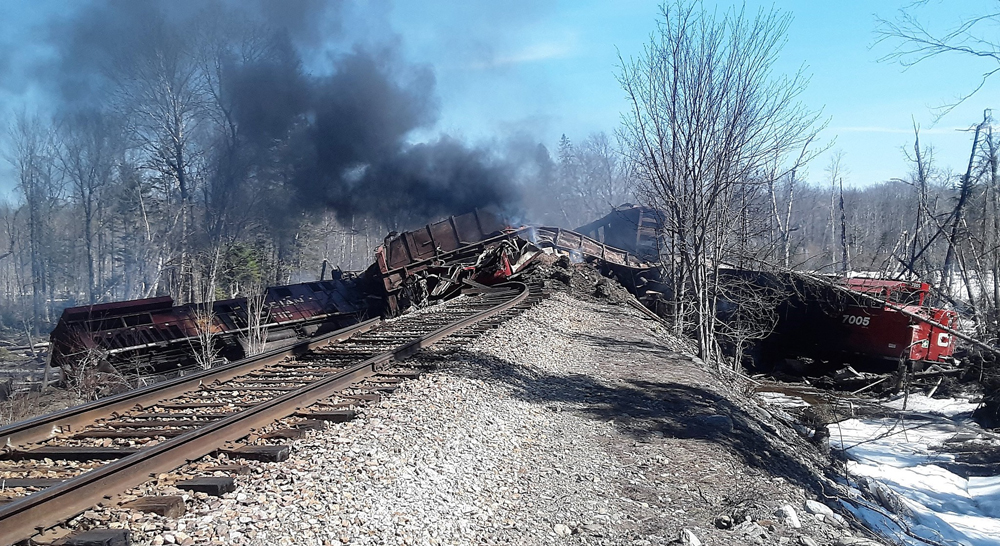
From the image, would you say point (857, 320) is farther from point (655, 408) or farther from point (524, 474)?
point (524, 474)

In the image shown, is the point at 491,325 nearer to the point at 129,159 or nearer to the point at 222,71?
the point at 222,71

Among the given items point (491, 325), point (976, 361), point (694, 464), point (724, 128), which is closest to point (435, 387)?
point (694, 464)

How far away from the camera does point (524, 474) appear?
495 cm

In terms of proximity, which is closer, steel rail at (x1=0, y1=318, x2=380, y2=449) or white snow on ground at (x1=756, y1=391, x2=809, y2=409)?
steel rail at (x1=0, y1=318, x2=380, y2=449)

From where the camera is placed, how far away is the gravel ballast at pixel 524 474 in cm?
362

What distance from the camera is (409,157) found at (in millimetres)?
29062

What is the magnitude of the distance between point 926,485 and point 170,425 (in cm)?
960

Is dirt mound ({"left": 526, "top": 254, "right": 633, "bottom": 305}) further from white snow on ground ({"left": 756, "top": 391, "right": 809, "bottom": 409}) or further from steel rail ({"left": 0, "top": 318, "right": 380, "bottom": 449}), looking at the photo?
steel rail ({"left": 0, "top": 318, "right": 380, "bottom": 449})

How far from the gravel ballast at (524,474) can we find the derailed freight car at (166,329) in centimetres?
890

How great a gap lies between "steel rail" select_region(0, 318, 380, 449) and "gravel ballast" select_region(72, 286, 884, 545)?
1.86 m

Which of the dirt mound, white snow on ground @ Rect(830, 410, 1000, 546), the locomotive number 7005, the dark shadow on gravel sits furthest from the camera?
the locomotive number 7005

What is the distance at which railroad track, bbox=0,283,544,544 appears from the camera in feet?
11.9

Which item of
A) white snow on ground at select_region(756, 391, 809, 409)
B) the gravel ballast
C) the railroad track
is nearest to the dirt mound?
white snow on ground at select_region(756, 391, 809, 409)

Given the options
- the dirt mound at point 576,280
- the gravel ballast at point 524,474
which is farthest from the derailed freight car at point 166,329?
the gravel ballast at point 524,474
